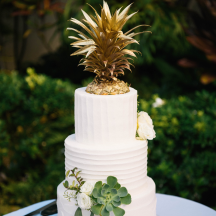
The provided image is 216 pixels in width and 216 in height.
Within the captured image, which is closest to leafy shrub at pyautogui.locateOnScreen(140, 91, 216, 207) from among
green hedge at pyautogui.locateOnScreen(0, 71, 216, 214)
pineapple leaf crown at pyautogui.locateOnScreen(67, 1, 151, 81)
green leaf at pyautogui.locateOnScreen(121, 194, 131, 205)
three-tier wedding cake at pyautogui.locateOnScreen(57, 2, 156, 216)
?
green hedge at pyautogui.locateOnScreen(0, 71, 216, 214)

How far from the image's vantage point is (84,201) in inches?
61.1

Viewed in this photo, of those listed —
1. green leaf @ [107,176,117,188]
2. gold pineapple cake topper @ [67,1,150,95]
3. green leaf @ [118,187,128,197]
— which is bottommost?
green leaf @ [118,187,128,197]

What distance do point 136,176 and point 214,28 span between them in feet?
9.39

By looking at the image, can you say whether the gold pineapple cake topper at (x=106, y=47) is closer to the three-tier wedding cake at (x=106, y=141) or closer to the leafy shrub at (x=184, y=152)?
the three-tier wedding cake at (x=106, y=141)

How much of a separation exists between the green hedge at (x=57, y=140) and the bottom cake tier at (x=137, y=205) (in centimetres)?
125

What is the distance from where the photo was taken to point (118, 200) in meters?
1.52

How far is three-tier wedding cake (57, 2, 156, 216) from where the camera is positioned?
1.53 meters

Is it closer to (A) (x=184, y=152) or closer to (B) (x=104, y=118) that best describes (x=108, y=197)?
(B) (x=104, y=118)

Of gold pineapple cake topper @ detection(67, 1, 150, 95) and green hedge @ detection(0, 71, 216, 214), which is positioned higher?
gold pineapple cake topper @ detection(67, 1, 150, 95)

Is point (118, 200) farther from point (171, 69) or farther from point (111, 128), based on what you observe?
point (171, 69)

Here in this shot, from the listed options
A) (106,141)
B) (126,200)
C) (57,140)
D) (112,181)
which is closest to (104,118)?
(106,141)

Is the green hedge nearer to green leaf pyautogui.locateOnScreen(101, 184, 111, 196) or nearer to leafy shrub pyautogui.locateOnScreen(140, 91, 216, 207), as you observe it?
leafy shrub pyautogui.locateOnScreen(140, 91, 216, 207)

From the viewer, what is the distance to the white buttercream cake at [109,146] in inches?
62.2

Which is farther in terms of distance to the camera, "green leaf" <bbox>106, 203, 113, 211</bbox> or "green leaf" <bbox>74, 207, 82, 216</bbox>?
"green leaf" <bbox>74, 207, 82, 216</bbox>
